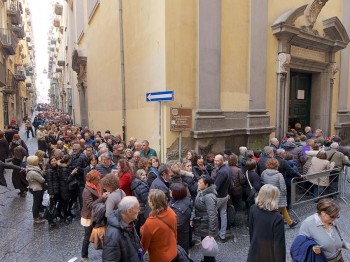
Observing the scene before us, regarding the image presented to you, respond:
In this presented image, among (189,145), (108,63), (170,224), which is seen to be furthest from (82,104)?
(170,224)

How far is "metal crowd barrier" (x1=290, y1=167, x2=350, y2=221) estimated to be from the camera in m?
6.34

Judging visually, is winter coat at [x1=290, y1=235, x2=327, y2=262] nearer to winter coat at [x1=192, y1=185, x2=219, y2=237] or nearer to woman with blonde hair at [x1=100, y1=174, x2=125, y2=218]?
winter coat at [x1=192, y1=185, x2=219, y2=237]

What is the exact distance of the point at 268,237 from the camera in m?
3.17

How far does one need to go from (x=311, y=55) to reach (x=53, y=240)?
37.3 ft

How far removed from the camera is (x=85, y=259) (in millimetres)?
4258

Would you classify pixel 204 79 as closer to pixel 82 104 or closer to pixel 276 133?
pixel 276 133

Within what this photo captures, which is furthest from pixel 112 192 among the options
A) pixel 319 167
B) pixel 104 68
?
pixel 104 68

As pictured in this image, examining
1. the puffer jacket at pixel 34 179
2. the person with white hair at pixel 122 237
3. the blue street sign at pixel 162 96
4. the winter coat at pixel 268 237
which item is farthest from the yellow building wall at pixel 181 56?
the person with white hair at pixel 122 237

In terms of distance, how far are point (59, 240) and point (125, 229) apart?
2928 mm

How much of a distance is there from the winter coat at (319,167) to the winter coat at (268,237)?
3.70m

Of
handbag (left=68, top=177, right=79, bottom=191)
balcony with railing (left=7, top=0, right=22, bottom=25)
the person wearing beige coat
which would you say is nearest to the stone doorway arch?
the person wearing beige coat

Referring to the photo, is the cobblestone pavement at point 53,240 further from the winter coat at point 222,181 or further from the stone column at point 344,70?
the stone column at point 344,70

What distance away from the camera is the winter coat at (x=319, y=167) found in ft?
21.2

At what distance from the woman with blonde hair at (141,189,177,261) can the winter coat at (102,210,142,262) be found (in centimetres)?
23
